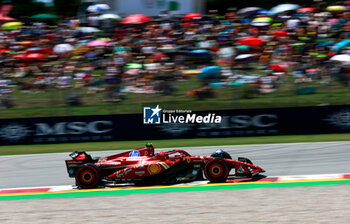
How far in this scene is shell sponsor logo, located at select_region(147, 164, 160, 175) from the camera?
299 inches

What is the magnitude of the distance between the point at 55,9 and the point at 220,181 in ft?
83.6

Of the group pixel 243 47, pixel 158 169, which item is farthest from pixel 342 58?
pixel 158 169

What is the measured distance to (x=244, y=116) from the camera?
13797mm

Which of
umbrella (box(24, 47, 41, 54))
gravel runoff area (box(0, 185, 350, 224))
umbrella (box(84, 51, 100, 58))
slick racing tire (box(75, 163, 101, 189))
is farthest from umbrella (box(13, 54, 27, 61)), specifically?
gravel runoff area (box(0, 185, 350, 224))

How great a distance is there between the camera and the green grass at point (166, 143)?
12.8 metres

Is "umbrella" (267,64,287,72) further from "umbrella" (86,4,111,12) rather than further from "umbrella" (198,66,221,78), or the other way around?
"umbrella" (86,4,111,12)

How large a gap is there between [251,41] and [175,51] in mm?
2880

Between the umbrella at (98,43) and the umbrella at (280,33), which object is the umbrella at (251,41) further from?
the umbrella at (98,43)

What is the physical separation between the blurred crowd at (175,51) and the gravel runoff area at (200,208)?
7342 mm

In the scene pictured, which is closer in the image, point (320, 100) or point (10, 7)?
point (320, 100)

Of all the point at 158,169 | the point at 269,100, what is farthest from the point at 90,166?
the point at 269,100

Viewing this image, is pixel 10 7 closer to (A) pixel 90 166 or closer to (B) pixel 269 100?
(B) pixel 269 100

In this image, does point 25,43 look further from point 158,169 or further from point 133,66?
point 158,169

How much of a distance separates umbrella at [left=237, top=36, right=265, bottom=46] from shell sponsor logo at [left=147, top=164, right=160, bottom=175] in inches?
431
